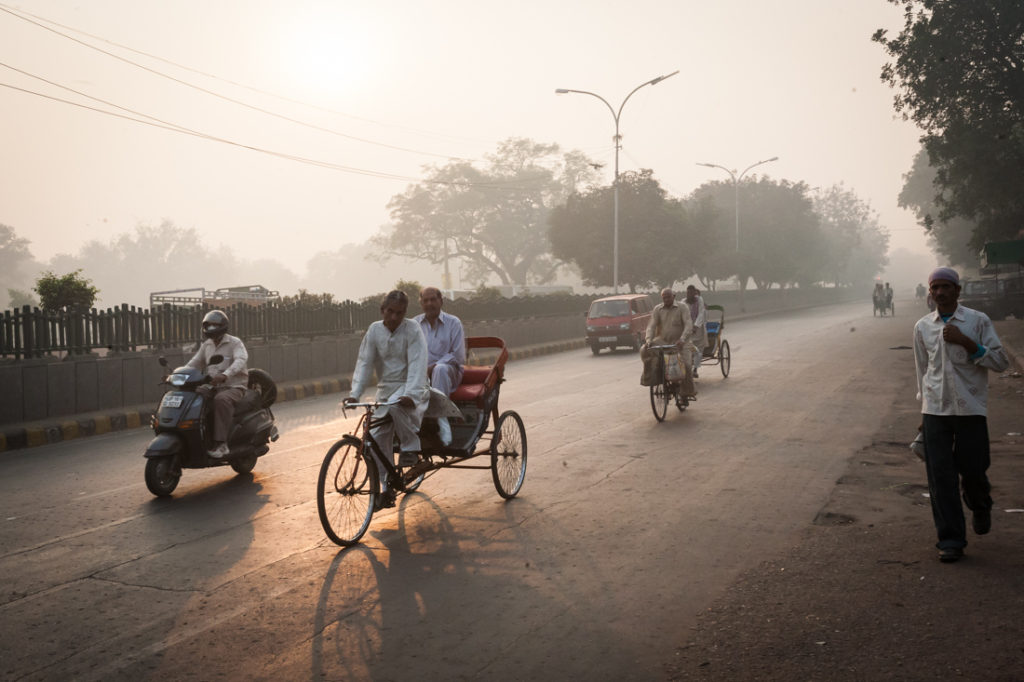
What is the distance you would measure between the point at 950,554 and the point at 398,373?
380 centimetres

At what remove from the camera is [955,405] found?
5297 mm

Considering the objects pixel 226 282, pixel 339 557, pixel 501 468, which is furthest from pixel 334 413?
pixel 226 282

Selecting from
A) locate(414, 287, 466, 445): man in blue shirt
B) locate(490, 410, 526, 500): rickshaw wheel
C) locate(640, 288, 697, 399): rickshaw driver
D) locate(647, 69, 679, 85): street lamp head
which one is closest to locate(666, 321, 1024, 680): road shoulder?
locate(490, 410, 526, 500): rickshaw wheel

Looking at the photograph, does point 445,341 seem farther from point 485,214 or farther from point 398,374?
point 485,214

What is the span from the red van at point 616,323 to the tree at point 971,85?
33.0ft

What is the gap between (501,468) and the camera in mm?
7316

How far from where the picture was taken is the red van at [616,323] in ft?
86.4

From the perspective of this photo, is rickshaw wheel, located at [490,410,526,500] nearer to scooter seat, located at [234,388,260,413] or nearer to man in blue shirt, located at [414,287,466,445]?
man in blue shirt, located at [414,287,466,445]

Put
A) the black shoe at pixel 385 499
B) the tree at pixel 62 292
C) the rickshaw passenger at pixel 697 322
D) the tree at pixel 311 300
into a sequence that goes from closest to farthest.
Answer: the black shoe at pixel 385 499 → the rickshaw passenger at pixel 697 322 → the tree at pixel 62 292 → the tree at pixel 311 300

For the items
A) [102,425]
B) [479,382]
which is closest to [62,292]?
[102,425]

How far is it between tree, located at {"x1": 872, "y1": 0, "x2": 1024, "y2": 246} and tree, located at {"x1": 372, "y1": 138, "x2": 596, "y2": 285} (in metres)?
50.5

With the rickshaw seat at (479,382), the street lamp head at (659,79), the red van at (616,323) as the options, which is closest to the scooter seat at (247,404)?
the rickshaw seat at (479,382)

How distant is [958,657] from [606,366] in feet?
58.4

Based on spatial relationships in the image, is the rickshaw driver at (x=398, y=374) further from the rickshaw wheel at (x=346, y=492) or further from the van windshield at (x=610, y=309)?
the van windshield at (x=610, y=309)
